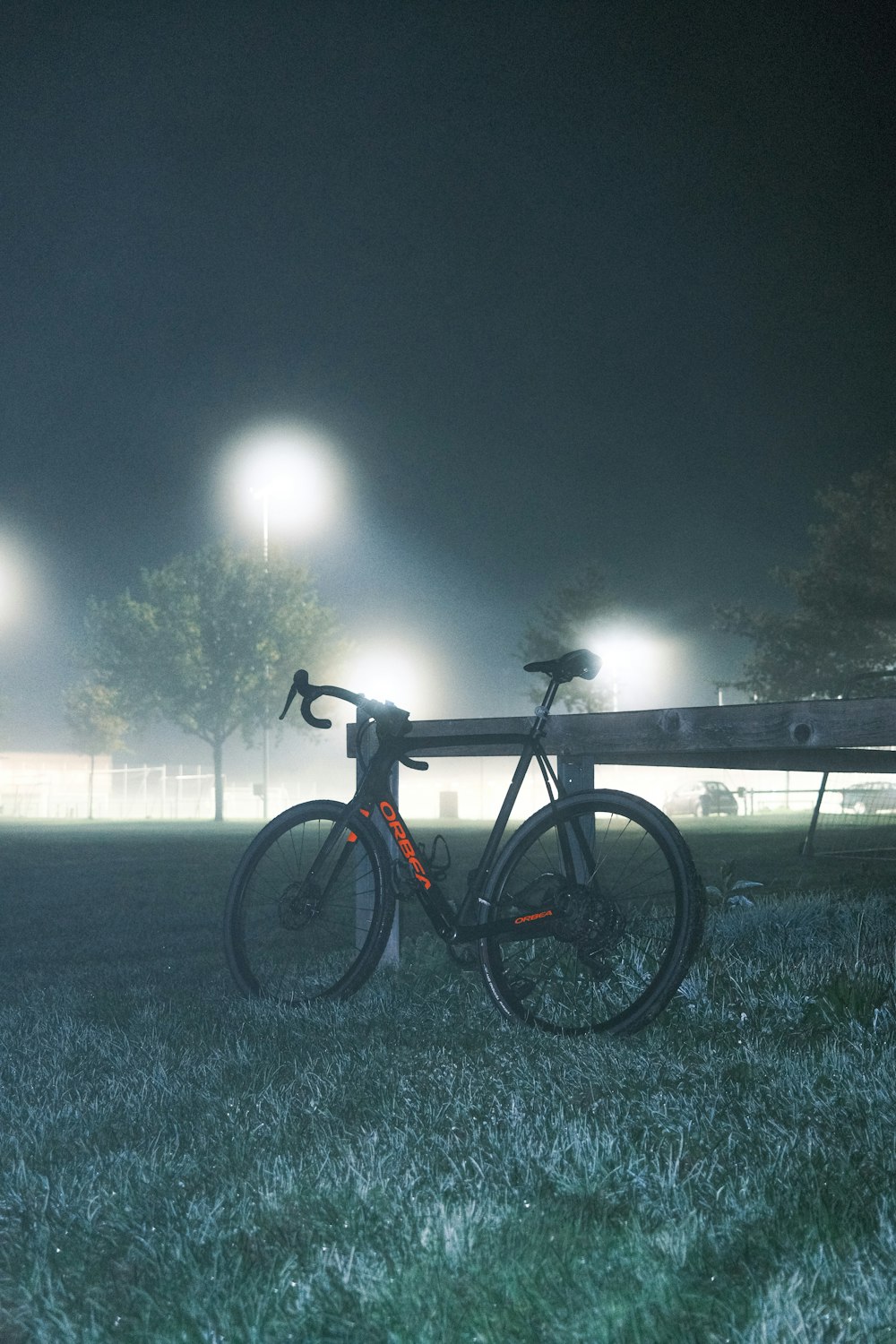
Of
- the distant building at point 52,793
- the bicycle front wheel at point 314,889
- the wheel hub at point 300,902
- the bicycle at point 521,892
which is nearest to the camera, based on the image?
the bicycle at point 521,892

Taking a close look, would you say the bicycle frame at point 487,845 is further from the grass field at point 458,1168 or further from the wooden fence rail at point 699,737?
the grass field at point 458,1168

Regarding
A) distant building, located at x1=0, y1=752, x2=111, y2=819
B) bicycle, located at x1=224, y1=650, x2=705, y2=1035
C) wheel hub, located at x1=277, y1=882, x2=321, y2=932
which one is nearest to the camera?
bicycle, located at x1=224, y1=650, x2=705, y2=1035

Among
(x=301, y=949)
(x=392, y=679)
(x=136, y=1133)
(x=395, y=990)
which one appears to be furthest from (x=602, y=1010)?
(x=392, y=679)

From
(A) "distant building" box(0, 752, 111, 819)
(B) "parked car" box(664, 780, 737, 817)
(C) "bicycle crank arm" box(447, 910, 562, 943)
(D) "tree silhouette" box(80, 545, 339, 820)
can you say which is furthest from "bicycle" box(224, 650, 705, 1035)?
(A) "distant building" box(0, 752, 111, 819)

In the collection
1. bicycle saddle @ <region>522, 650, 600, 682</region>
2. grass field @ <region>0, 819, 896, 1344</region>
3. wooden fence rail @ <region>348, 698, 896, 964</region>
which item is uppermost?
bicycle saddle @ <region>522, 650, 600, 682</region>

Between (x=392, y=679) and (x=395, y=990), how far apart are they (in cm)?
5821

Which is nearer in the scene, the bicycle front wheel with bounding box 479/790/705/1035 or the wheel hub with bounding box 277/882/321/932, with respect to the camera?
the bicycle front wheel with bounding box 479/790/705/1035

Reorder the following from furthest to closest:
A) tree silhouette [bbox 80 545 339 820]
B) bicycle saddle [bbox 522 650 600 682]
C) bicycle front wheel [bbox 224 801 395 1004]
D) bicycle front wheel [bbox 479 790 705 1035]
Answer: tree silhouette [bbox 80 545 339 820]
bicycle front wheel [bbox 224 801 395 1004]
bicycle saddle [bbox 522 650 600 682]
bicycle front wheel [bbox 479 790 705 1035]

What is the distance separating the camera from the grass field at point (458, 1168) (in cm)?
220

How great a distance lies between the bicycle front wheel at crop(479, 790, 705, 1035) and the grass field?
18 cm

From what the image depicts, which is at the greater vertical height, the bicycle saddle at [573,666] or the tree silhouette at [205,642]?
the tree silhouette at [205,642]

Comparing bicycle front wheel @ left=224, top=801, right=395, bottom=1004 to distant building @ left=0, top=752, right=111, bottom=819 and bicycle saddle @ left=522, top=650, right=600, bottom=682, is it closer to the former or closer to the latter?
bicycle saddle @ left=522, top=650, right=600, bottom=682

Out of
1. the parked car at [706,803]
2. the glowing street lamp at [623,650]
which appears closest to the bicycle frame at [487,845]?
the glowing street lamp at [623,650]

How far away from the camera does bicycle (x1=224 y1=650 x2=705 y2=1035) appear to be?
432 centimetres
